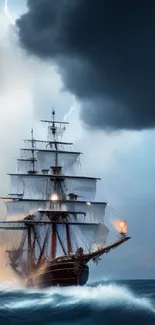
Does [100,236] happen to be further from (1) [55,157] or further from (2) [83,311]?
(2) [83,311]

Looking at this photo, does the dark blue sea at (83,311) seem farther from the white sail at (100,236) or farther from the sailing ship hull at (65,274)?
the white sail at (100,236)

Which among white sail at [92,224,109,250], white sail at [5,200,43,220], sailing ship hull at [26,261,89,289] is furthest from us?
white sail at [5,200,43,220]

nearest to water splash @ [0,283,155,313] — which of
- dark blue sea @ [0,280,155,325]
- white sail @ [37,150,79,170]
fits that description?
dark blue sea @ [0,280,155,325]

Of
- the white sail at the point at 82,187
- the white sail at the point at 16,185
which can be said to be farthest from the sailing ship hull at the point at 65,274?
the white sail at the point at 16,185

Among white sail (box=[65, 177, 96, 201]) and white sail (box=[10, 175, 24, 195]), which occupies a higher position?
white sail (box=[10, 175, 24, 195])

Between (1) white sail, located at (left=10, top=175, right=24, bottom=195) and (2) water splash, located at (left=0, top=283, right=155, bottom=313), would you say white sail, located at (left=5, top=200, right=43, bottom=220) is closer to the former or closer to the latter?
(1) white sail, located at (left=10, top=175, right=24, bottom=195)

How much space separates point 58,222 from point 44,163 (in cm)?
1651

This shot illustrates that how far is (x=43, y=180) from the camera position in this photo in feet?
372

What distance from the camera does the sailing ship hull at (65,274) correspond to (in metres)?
80.9

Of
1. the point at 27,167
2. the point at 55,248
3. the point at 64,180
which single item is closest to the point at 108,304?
the point at 55,248

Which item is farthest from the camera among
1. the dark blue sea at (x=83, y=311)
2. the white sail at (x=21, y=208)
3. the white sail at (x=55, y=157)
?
the white sail at (x=55, y=157)

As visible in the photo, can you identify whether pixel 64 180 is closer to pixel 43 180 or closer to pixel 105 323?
pixel 43 180

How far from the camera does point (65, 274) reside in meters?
82.1

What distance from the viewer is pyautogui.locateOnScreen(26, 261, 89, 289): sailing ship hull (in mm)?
80938
